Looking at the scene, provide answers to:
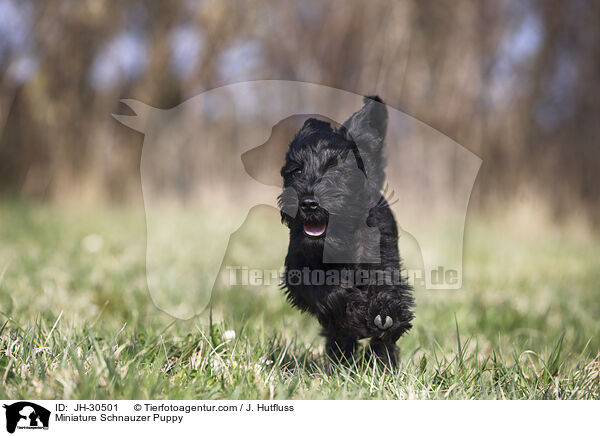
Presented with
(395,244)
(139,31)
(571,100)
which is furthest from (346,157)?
(571,100)

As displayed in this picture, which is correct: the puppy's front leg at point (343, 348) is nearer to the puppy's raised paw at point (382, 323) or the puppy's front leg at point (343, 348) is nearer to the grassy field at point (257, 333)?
the grassy field at point (257, 333)

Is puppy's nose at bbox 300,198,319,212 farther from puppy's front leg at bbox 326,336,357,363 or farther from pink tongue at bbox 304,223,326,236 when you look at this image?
puppy's front leg at bbox 326,336,357,363

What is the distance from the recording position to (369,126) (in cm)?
173

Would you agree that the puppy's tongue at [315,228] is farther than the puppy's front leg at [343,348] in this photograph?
No

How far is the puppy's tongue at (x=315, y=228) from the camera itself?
169 centimetres

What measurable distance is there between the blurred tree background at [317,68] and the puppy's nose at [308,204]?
5.17m

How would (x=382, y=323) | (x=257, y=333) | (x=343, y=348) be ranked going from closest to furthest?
(x=382, y=323) → (x=343, y=348) → (x=257, y=333)

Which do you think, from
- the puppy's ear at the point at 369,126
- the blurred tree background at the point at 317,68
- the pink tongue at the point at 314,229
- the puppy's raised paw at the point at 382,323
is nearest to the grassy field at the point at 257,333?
the puppy's raised paw at the point at 382,323

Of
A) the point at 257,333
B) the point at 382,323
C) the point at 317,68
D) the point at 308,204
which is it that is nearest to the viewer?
the point at 308,204

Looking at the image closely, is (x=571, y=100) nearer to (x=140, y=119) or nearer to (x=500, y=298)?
(x=500, y=298)

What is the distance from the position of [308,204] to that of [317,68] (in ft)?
17.1
